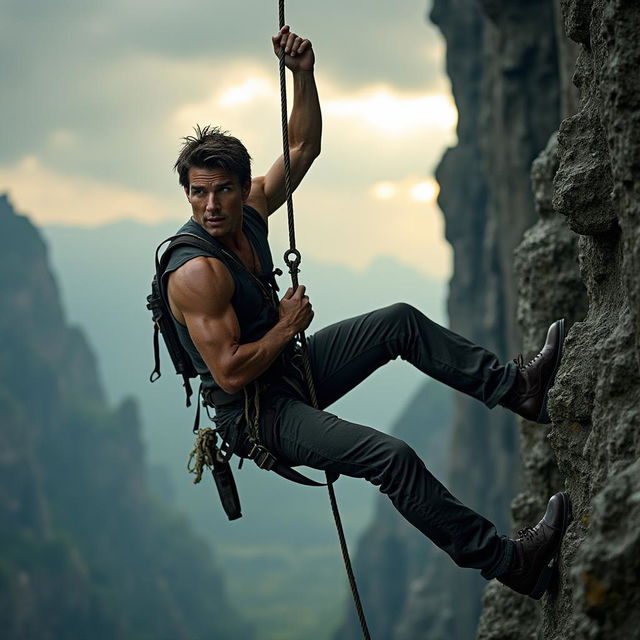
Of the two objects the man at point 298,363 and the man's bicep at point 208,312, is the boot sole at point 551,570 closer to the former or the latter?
the man at point 298,363

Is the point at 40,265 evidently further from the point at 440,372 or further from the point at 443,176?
the point at 440,372

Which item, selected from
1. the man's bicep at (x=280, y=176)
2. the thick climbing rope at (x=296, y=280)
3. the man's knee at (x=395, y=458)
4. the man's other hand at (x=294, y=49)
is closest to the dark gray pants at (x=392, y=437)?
the man's knee at (x=395, y=458)

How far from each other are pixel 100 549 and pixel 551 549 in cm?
8209

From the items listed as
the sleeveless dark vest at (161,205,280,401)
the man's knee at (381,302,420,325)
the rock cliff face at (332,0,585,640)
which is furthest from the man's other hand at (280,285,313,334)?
the rock cliff face at (332,0,585,640)

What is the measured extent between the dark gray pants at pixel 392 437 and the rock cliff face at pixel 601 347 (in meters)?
0.38

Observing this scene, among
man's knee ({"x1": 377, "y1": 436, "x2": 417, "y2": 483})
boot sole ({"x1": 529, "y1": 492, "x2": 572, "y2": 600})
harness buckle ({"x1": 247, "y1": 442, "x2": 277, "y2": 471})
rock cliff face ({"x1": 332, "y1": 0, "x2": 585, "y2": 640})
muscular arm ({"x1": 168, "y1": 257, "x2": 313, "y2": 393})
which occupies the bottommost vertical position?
boot sole ({"x1": 529, "y1": 492, "x2": 572, "y2": 600})

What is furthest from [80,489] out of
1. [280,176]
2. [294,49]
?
[294,49]

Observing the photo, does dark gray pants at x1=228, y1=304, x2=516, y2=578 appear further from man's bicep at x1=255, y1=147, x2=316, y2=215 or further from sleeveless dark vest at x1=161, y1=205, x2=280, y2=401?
man's bicep at x1=255, y1=147, x2=316, y2=215

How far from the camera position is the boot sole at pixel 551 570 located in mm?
4516

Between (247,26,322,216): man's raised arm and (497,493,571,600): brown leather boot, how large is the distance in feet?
7.10

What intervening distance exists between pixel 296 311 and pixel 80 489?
84.3m

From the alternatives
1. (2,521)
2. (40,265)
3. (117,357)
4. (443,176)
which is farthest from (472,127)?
(117,357)

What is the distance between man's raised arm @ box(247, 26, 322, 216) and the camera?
5320mm

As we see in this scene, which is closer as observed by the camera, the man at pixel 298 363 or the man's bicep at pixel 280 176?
the man at pixel 298 363
